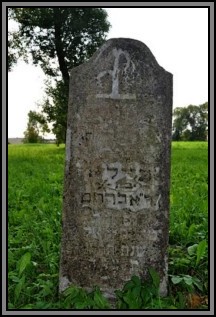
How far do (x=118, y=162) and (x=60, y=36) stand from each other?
1710 cm

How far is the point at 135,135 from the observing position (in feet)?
13.6

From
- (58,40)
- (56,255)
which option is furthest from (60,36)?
(56,255)

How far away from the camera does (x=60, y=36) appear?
2020 cm

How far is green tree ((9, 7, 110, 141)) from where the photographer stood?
1955 cm

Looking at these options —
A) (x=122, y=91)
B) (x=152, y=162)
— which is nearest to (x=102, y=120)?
(x=122, y=91)

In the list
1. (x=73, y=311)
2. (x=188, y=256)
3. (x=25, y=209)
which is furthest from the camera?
(x=25, y=209)

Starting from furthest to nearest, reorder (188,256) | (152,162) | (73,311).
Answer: (188,256), (152,162), (73,311)

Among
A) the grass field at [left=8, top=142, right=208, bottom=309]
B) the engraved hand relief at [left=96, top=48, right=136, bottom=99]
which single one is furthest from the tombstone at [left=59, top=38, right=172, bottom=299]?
the grass field at [left=8, top=142, right=208, bottom=309]

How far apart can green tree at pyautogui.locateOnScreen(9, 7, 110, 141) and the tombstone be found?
15.7m

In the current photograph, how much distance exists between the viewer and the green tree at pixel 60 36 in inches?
770

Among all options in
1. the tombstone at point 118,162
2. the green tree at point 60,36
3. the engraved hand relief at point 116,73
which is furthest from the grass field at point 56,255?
the green tree at point 60,36

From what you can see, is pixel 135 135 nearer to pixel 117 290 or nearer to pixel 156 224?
pixel 156 224

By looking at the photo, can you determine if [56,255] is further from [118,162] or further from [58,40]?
[58,40]

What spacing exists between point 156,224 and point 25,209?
145 inches
